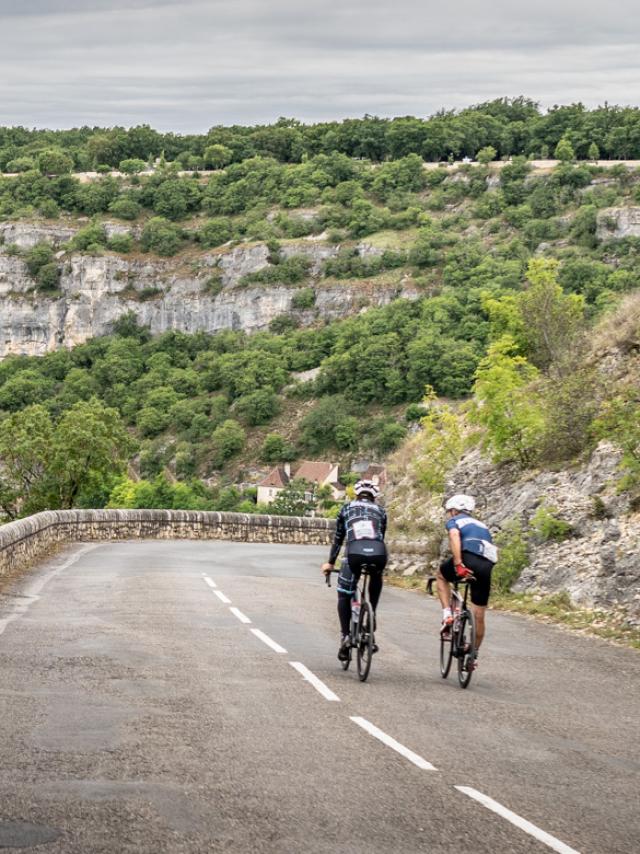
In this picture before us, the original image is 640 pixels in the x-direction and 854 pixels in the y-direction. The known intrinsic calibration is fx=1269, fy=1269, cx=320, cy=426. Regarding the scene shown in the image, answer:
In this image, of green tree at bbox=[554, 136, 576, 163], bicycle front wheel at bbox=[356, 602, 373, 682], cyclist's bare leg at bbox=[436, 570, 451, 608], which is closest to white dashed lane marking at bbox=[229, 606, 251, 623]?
cyclist's bare leg at bbox=[436, 570, 451, 608]

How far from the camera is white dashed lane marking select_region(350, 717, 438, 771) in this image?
7.53m

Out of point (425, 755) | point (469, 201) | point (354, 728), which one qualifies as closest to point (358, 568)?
point (354, 728)

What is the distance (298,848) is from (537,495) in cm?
1769

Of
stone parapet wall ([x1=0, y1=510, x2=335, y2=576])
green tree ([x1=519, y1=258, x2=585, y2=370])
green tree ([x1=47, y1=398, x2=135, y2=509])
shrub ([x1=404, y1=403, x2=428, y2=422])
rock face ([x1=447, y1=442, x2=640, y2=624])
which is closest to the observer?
rock face ([x1=447, y1=442, x2=640, y2=624])

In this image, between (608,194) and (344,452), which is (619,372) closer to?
(344,452)

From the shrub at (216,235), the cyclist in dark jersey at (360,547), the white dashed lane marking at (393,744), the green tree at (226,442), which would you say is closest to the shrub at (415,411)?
the green tree at (226,442)

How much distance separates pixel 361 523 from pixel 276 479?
121 m

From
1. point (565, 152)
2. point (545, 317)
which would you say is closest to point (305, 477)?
point (565, 152)

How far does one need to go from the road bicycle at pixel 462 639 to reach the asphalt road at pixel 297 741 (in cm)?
24

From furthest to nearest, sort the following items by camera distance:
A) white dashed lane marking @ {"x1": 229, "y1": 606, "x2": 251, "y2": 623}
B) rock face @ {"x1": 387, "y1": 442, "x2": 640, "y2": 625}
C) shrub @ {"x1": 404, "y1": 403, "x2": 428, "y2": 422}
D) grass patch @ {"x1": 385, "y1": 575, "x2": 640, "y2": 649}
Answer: shrub @ {"x1": 404, "y1": 403, "x2": 428, "y2": 422}, rock face @ {"x1": 387, "y1": 442, "x2": 640, "y2": 625}, grass patch @ {"x1": 385, "y1": 575, "x2": 640, "y2": 649}, white dashed lane marking @ {"x1": 229, "y1": 606, "x2": 251, "y2": 623}

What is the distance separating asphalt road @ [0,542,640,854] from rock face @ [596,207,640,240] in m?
154

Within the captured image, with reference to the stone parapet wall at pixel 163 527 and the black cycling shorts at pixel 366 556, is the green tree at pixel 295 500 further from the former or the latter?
the black cycling shorts at pixel 366 556

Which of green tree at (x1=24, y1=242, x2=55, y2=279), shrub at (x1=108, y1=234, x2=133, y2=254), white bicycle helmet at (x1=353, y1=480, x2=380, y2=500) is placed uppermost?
shrub at (x1=108, y1=234, x2=133, y2=254)

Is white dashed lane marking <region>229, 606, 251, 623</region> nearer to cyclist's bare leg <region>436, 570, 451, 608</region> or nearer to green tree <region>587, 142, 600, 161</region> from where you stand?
cyclist's bare leg <region>436, 570, 451, 608</region>
